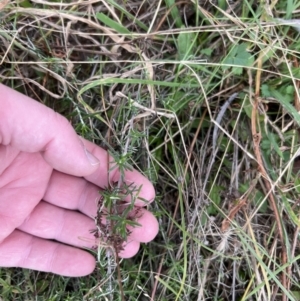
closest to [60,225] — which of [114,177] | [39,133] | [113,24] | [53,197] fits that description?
[53,197]

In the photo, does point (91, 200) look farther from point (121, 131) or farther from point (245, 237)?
point (245, 237)

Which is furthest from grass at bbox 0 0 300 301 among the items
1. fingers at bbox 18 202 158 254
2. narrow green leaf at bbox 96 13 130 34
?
fingers at bbox 18 202 158 254

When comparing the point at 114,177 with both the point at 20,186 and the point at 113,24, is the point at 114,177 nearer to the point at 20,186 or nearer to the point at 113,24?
the point at 20,186

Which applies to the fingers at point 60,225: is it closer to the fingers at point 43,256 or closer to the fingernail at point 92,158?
the fingers at point 43,256

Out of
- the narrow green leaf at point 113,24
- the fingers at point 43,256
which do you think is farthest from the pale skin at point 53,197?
the narrow green leaf at point 113,24

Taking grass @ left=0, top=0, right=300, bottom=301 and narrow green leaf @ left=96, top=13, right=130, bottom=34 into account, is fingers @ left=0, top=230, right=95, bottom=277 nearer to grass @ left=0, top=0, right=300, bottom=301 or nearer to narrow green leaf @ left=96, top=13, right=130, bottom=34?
grass @ left=0, top=0, right=300, bottom=301

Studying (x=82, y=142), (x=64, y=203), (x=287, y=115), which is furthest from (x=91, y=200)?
(x=287, y=115)

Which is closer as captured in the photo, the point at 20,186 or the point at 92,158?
the point at 92,158
